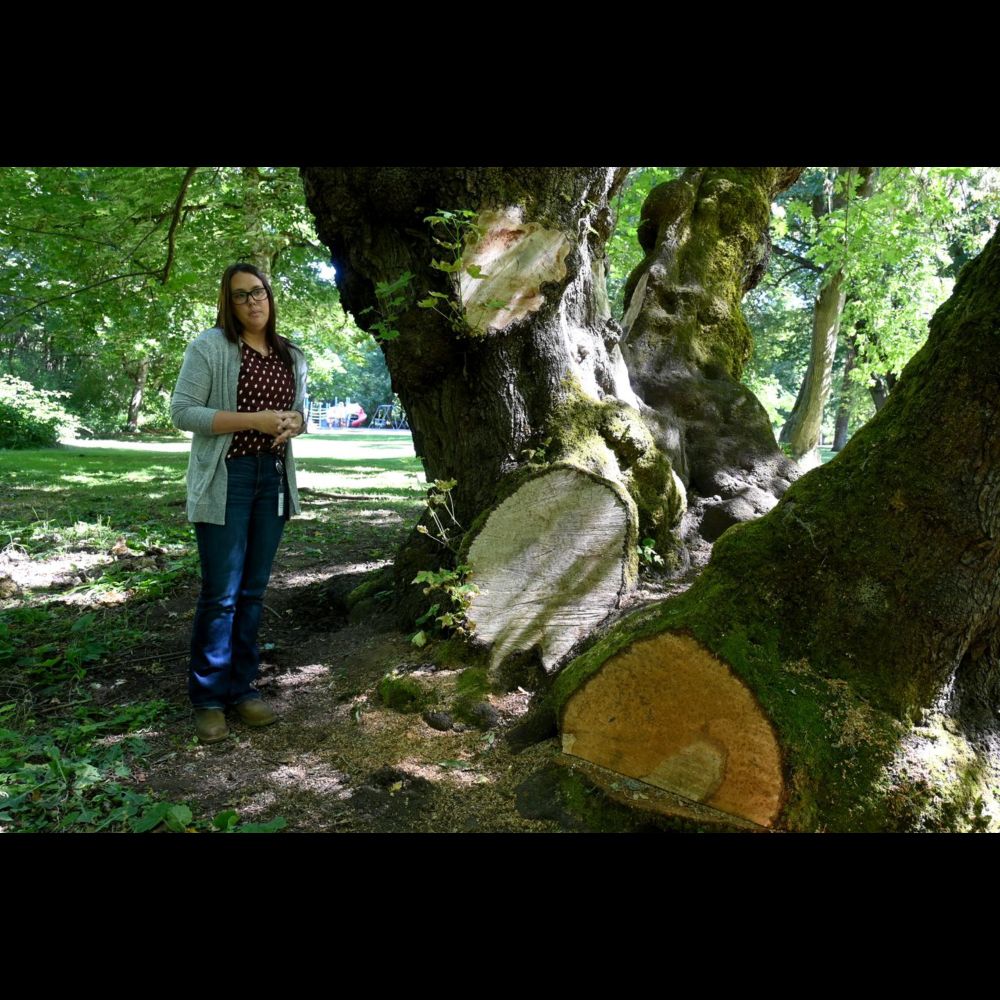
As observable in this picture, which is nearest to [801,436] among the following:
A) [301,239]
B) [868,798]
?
[301,239]

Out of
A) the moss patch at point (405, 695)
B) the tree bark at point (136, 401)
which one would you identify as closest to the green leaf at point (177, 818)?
the moss patch at point (405, 695)

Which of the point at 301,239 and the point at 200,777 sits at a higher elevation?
the point at 301,239

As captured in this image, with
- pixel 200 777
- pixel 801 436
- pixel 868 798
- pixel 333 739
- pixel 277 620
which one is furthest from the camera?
pixel 801 436

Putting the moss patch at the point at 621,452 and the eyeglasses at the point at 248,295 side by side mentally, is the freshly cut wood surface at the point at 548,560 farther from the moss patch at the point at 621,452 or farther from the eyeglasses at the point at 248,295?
the eyeglasses at the point at 248,295

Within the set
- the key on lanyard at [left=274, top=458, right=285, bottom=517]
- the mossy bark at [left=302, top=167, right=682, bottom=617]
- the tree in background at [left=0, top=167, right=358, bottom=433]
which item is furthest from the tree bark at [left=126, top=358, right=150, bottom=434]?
the key on lanyard at [left=274, top=458, right=285, bottom=517]

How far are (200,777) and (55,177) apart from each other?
270 inches

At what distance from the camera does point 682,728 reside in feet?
6.95

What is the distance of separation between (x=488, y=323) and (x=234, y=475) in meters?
1.38

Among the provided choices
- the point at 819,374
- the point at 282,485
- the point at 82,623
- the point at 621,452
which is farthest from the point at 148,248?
the point at 819,374

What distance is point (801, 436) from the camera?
12906 mm

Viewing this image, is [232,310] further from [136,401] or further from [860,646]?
[136,401]
